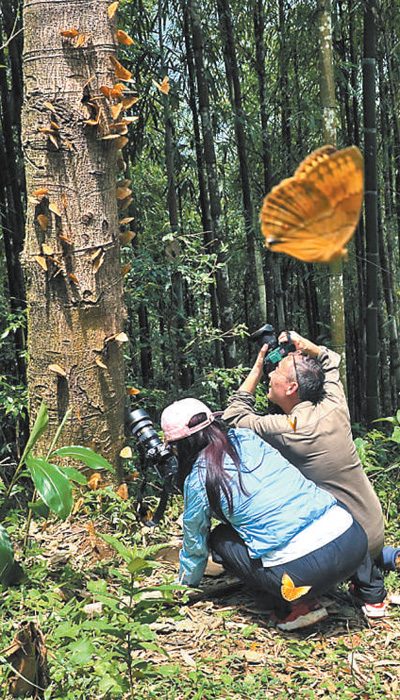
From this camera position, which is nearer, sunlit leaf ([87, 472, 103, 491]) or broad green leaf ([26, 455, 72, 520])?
broad green leaf ([26, 455, 72, 520])

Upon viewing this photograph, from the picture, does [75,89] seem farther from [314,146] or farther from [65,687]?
[314,146]

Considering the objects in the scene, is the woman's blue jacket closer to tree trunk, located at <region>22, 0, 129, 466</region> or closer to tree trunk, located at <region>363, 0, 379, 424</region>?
tree trunk, located at <region>22, 0, 129, 466</region>

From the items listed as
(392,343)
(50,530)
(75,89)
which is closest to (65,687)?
(50,530)

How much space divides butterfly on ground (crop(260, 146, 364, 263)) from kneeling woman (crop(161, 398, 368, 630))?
1997 millimetres

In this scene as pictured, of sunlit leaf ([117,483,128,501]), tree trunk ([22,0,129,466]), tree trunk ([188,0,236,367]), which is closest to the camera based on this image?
tree trunk ([22,0,129,466])

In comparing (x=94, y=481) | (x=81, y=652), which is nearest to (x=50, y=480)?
(x=81, y=652)

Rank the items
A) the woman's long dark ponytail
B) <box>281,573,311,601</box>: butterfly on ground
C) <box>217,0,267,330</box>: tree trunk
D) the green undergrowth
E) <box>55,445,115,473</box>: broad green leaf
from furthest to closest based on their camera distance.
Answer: <box>217,0,267,330</box>: tree trunk
the woman's long dark ponytail
<box>281,573,311,601</box>: butterfly on ground
<box>55,445,115,473</box>: broad green leaf
the green undergrowth

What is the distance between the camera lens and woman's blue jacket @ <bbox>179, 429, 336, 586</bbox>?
222 cm

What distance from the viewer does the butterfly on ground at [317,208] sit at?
30 cm

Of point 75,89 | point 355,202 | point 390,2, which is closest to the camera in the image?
point 355,202

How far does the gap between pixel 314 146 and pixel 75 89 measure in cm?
510

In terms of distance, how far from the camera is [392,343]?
6.06m

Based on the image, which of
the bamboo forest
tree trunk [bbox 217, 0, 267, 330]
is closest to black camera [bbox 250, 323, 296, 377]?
the bamboo forest

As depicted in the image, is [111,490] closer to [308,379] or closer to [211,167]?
[308,379]
